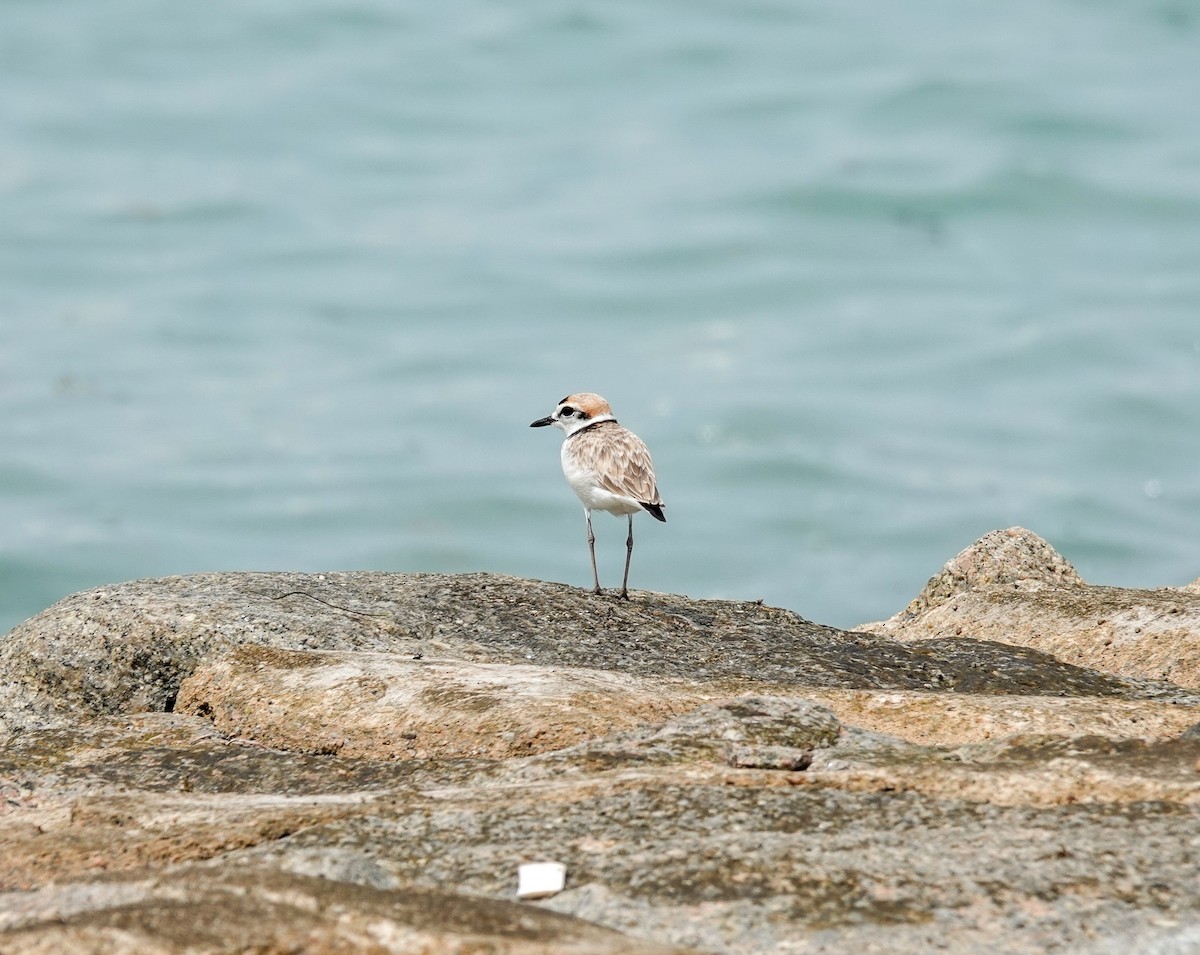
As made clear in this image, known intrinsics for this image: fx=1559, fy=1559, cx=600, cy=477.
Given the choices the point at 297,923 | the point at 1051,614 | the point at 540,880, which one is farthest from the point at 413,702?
the point at 1051,614

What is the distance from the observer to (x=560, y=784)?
7086 mm

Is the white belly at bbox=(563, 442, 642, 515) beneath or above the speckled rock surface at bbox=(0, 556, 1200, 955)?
above

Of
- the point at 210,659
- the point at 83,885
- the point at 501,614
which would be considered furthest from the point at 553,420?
the point at 83,885

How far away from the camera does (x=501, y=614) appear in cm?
1130

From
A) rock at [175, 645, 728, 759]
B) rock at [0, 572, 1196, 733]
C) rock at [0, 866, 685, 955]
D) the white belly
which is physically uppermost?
the white belly

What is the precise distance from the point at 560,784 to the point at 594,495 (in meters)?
7.25

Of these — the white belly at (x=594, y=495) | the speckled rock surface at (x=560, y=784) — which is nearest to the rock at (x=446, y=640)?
the speckled rock surface at (x=560, y=784)

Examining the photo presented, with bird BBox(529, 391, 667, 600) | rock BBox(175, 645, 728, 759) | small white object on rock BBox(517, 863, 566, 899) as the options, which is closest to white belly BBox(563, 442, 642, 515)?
bird BBox(529, 391, 667, 600)

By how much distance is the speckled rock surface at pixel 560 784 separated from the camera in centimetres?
552

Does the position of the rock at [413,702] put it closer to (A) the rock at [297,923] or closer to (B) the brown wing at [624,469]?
(A) the rock at [297,923]

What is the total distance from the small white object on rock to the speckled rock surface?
6 centimetres

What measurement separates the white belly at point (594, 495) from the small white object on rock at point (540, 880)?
7982mm

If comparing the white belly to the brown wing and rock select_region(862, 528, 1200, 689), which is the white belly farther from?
rock select_region(862, 528, 1200, 689)

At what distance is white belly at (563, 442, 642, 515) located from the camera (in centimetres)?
1402
